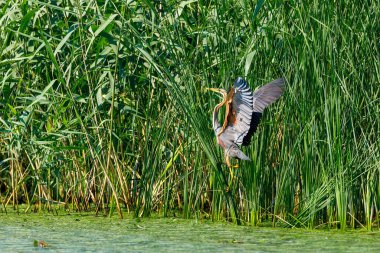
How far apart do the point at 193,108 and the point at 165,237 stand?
74 cm

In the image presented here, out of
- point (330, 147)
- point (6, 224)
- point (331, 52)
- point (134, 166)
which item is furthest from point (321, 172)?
point (6, 224)

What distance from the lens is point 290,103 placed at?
4859mm

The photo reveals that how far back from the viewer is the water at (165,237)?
441cm

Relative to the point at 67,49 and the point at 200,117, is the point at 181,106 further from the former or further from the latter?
the point at 67,49

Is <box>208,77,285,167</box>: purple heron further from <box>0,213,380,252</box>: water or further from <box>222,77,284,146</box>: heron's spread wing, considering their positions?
<box>0,213,380,252</box>: water

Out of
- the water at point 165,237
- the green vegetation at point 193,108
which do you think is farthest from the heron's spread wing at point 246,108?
the water at point 165,237

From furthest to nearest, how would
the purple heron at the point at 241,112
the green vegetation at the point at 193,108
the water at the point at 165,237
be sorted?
the green vegetation at the point at 193,108 < the purple heron at the point at 241,112 < the water at the point at 165,237

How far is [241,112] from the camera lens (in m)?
4.63

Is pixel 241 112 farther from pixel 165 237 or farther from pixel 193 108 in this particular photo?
pixel 165 237

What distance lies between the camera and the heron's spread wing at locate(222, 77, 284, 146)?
14.7 ft

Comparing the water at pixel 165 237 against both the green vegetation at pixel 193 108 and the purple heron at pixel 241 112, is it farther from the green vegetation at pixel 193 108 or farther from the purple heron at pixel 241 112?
the purple heron at pixel 241 112

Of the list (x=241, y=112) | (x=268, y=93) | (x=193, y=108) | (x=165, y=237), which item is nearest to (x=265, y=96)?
(x=268, y=93)

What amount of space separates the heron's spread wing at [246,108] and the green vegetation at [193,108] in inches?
7.8

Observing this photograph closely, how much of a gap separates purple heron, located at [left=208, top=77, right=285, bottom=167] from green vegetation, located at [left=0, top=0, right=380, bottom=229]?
0.17 meters
